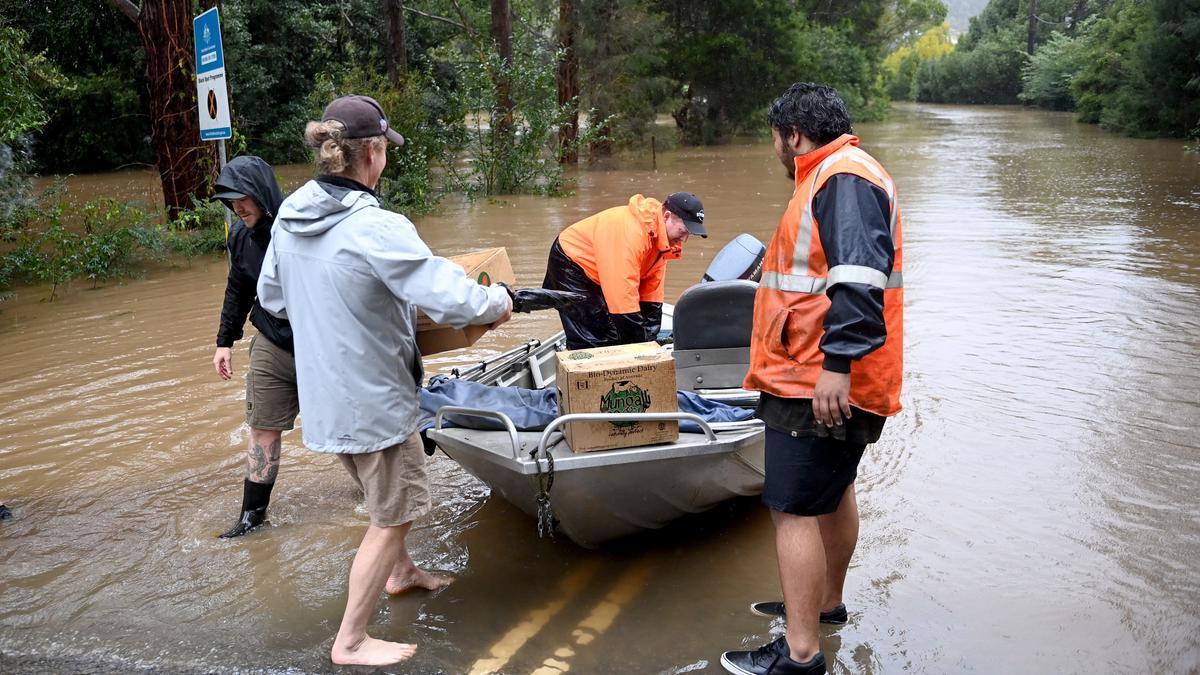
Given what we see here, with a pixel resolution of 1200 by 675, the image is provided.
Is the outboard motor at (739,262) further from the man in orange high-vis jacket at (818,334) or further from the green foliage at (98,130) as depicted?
the green foliage at (98,130)

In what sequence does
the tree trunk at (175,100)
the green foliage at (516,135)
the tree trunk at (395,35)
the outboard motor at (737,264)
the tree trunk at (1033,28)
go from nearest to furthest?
the outboard motor at (737,264)
the tree trunk at (175,100)
the green foliage at (516,135)
the tree trunk at (395,35)
the tree trunk at (1033,28)

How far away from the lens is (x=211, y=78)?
6629 mm

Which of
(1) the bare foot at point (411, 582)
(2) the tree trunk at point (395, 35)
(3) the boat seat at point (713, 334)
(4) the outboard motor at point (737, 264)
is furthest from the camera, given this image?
(2) the tree trunk at point (395, 35)

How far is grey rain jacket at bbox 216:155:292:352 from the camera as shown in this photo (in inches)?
176

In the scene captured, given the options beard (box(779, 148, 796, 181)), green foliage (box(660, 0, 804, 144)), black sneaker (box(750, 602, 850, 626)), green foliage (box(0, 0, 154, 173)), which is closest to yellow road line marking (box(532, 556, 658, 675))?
black sneaker (box(750, 602, 850, 626))

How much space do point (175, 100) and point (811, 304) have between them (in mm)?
11274

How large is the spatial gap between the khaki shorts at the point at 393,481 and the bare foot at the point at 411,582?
0.81m

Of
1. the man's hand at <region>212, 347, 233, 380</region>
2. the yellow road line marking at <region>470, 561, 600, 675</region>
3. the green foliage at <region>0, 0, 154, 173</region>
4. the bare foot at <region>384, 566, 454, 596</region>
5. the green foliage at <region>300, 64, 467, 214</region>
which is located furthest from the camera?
the green foliage at <region>0, 0, 154, 173</region>

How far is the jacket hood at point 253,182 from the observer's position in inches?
175

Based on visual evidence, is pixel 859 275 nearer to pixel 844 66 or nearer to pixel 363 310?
pixel 363 310

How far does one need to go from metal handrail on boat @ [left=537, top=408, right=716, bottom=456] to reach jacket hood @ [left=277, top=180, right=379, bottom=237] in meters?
1.12

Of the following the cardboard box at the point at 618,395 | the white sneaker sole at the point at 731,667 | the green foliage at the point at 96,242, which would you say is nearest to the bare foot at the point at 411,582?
the cardboard box at the point at 618,395

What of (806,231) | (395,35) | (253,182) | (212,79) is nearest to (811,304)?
(806,231)

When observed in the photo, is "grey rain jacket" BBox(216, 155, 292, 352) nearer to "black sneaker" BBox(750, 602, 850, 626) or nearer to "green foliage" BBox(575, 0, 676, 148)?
"black sneaker" BBox(750, 602, 850, 626)
